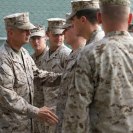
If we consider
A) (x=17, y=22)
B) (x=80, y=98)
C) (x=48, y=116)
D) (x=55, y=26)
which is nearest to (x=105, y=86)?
(x=80, y=98)

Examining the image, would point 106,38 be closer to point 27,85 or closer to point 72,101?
point 72,101

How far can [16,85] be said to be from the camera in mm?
3891

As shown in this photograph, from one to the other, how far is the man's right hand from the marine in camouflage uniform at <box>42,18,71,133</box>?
1707 millimetres

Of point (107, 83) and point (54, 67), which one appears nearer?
point (107, 83)

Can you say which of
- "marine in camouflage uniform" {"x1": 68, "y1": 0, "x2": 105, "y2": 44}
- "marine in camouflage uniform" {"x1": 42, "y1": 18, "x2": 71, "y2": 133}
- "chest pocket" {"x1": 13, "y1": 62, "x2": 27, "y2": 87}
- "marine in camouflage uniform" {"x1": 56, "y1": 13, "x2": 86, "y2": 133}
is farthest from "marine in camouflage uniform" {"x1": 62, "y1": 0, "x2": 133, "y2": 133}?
"marine in camouflage uniform" {"x1": 42, "y1": 18, "x2": 71, "y2": 133}

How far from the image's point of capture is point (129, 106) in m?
2.36

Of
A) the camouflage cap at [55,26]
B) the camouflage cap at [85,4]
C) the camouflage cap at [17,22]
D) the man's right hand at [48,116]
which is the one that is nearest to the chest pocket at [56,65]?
the camouflage cap at [55,26]

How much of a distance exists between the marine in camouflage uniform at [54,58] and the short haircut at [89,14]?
226 cm

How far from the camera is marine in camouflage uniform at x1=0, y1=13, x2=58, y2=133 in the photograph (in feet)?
12.3

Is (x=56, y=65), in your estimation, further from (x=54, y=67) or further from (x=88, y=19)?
(x=88, y=19)

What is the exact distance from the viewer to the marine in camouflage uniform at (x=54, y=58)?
550cm

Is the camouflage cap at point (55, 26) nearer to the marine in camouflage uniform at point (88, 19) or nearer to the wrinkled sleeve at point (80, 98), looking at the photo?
the marine in camouflage uniform at point (88, 19)

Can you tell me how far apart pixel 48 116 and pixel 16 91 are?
0.59m

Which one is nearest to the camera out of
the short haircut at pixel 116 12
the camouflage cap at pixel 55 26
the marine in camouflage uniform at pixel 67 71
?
the short haircut at pixel 116 12
